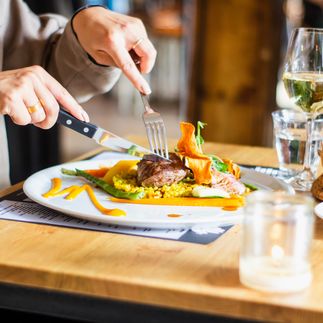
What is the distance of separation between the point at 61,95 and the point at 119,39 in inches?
10.1

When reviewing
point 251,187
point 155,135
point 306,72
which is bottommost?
point 251,187

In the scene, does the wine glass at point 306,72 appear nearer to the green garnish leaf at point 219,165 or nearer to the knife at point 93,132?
the green garnish leaf at point 219,165

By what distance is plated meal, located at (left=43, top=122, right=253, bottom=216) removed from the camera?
4.00ft

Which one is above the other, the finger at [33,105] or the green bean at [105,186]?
the finger at [33,105]

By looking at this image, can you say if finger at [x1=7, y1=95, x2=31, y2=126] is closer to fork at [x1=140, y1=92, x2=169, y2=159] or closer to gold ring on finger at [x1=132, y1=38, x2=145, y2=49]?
fork at [x1=140, y1=92, x2=169, y2=159]

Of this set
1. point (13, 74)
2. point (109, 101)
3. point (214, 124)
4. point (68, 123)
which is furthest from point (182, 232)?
point (109, 101)

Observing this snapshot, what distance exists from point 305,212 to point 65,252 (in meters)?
0.38

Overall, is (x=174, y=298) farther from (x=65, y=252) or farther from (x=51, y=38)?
(x=51, y=38)

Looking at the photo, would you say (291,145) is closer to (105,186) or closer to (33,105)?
(105,186)

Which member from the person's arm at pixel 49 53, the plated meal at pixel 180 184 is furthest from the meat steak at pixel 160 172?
the person's arm at pixel 49 53

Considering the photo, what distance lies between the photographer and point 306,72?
4.55ft

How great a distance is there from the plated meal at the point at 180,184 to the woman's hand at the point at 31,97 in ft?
0.49

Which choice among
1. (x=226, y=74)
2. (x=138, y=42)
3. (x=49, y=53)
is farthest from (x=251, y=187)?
(x=226, y=74)

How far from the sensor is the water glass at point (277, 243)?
860 millimetres
